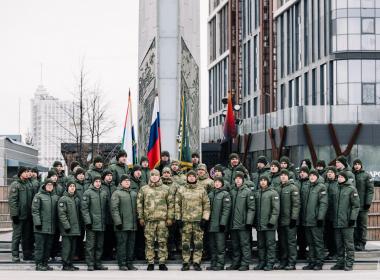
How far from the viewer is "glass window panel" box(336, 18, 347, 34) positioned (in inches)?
2237

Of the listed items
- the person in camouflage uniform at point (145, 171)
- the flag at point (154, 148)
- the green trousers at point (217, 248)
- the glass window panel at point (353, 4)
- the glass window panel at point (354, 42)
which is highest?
the glass window panel at point (353, 4)

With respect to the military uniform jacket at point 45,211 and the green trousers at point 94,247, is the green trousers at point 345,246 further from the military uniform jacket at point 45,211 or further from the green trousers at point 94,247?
the military uniform jacket at point 45,211

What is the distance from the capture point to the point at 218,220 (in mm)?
20656

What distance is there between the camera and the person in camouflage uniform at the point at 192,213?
20.4 meters

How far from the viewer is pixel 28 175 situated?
21.5m

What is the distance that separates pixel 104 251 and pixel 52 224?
1702 millimetres

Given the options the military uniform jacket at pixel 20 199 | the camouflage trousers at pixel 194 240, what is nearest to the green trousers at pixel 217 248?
the camouflage trousers at pixel 194 240

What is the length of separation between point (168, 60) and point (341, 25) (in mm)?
27843

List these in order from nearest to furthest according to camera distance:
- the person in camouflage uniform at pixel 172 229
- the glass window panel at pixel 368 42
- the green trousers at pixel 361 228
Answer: the person in camouflage uniform at pixel 172 229 < the green trousers at pixel 361 228 < the glass window panel at pixel 368 42

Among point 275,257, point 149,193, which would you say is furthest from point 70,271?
point 275,257

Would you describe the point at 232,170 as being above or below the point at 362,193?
above

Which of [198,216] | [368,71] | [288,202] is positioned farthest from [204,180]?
[368,71]

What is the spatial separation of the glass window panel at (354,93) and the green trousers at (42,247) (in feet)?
128

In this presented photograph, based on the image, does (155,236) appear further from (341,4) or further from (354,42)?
(341,4)
